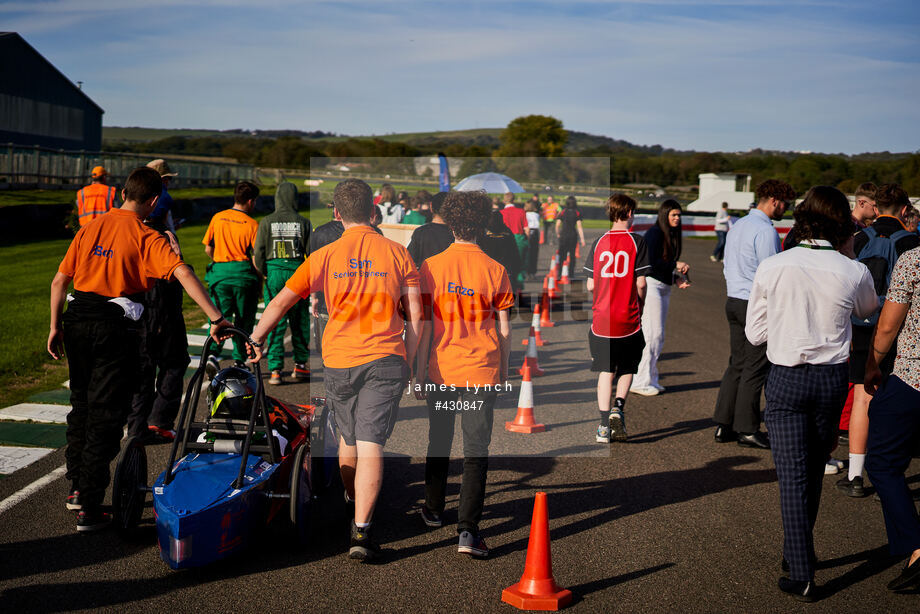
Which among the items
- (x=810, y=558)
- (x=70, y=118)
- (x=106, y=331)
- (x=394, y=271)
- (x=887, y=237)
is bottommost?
(x=810, y=558)

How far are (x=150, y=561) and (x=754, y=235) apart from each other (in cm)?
541

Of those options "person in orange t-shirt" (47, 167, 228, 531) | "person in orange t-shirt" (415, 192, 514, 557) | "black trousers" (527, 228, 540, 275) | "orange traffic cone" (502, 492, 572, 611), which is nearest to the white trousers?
"person in orange t-shirt" (415, 192, 514, 557)

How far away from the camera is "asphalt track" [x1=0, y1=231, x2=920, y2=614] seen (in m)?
4.42

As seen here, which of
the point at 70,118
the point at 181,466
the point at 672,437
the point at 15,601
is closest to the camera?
the point at 15,601

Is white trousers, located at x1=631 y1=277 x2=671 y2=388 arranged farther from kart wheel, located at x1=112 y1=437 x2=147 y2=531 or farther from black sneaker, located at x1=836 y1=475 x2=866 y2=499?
kart wheel, located at x1=112 y1=437 x2=147 y2=531

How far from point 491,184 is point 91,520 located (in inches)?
537

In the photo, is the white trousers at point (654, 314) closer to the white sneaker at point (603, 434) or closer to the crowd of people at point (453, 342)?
the white sneaker at point (603, 434)

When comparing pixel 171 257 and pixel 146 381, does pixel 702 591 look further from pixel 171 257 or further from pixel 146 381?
pixel 146 381

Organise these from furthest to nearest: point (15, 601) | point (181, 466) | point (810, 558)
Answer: point (181, 466)
point (810, 558)
point (15, 601)

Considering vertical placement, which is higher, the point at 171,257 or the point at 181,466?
the point at 171,257

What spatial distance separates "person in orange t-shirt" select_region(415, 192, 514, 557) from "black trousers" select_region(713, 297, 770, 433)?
121 inches

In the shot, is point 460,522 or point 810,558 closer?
point 810,558

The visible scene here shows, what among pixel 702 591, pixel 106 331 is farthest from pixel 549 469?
pixel 106 331

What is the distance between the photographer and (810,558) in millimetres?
4570
